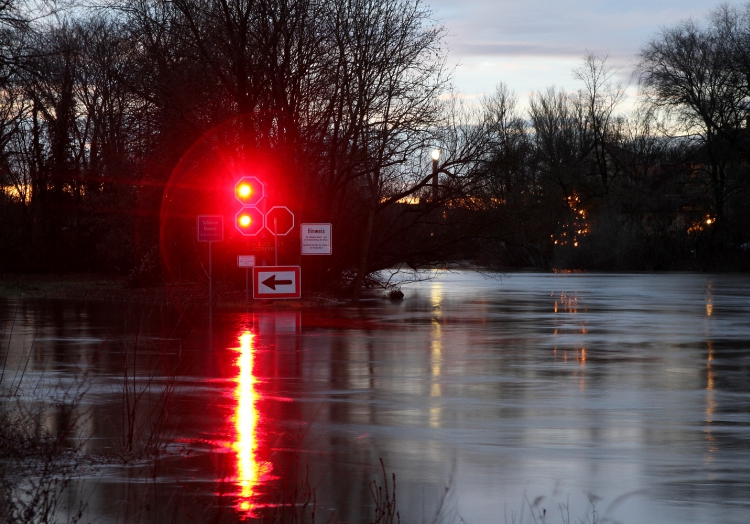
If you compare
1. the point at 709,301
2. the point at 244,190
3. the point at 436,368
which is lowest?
the point at 436,368

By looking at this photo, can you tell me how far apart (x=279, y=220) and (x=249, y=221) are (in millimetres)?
993

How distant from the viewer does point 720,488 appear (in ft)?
25.7

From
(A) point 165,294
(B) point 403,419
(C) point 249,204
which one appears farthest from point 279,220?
(B) point 403,419

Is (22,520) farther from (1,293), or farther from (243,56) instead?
(1,293)

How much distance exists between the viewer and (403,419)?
1108cm

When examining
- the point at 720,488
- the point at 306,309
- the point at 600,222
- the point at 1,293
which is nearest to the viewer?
the point at 720,488

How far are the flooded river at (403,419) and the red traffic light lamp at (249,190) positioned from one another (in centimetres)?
662

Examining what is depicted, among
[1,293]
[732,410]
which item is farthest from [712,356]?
[1,293]

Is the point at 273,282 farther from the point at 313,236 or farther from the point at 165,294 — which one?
the point at 165,294

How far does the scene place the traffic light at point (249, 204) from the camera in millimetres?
29266

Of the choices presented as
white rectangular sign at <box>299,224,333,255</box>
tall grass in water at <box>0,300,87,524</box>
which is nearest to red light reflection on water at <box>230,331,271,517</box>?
tall grass in water at <box>0,300,87,524</box>

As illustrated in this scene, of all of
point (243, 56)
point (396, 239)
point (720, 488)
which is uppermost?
point (243, 56)

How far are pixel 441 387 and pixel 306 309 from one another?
17067mm

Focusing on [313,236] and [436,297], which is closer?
[313,236]
